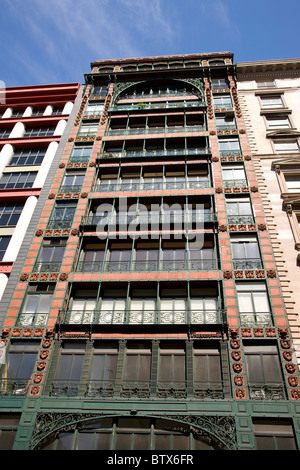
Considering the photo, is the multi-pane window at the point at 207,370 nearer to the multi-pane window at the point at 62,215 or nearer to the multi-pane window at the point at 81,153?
the multi-pane window at the point at 62,215

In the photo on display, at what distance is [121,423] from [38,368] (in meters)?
4.96

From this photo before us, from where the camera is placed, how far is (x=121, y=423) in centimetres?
1539

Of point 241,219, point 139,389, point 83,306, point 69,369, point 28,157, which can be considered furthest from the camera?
point 28,157

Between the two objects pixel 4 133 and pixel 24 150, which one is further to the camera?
pixel 4 133

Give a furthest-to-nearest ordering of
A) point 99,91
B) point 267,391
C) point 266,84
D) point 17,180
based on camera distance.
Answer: point 99,91, point 266,84, point 17,180, point 267,391

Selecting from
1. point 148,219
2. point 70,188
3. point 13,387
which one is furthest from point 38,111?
point 13,387

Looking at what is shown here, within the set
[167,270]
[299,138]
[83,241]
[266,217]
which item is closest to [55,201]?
[83,241]

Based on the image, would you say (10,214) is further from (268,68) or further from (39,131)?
(268,68)

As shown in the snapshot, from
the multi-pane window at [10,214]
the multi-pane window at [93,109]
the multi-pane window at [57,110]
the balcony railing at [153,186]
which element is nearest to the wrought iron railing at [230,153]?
the balcony railing at [153,186]

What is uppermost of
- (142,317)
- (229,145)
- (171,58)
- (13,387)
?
(171,58)

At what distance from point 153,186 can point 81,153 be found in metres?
7.40

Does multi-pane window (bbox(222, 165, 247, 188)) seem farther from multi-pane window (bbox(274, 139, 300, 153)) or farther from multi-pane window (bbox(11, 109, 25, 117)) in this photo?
multi-pane window (bbox(11, 109, 25, 117))

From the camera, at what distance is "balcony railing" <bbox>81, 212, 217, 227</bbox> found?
22.4 meters

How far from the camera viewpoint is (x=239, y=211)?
22.8 m
